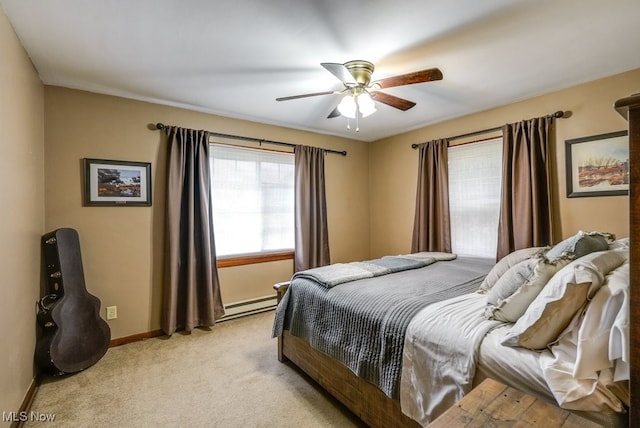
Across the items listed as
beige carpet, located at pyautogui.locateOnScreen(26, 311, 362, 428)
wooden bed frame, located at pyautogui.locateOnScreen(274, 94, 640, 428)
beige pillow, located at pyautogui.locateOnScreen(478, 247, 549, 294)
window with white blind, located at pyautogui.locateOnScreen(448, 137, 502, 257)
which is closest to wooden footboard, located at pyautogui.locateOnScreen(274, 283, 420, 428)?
wooden bed frame, located at pyautogui.locateOnScreen(274, 94, 640, 428)

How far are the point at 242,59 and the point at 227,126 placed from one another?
4.50ft

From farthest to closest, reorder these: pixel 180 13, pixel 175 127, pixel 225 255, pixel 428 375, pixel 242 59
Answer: pixel 225 255 < pixel 175 127 < pixel 242 59 < pixel 180 13 < pixel 428 375

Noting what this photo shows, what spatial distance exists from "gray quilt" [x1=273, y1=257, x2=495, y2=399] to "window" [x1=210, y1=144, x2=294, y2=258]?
148cm

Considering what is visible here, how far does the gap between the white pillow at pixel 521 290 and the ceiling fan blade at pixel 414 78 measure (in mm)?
1300

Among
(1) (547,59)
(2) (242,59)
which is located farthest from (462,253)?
(2) (242,59)

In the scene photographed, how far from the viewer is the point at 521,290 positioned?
4.73 feet

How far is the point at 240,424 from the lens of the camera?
5.93 feet

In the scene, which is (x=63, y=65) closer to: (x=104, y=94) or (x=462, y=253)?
(x=104, y=94)

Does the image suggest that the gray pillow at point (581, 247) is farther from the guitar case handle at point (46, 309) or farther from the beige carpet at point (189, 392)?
the guitar case handle at point (46, 309)

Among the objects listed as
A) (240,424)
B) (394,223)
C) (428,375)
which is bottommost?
(240,424)

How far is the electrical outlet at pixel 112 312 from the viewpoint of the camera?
285 centimetres

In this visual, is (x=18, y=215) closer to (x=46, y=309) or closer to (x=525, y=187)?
(x=46, y=309)

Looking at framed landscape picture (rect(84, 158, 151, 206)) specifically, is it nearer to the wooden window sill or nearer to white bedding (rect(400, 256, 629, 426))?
the wooden window sill

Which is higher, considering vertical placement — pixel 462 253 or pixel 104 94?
pixel 104 94
